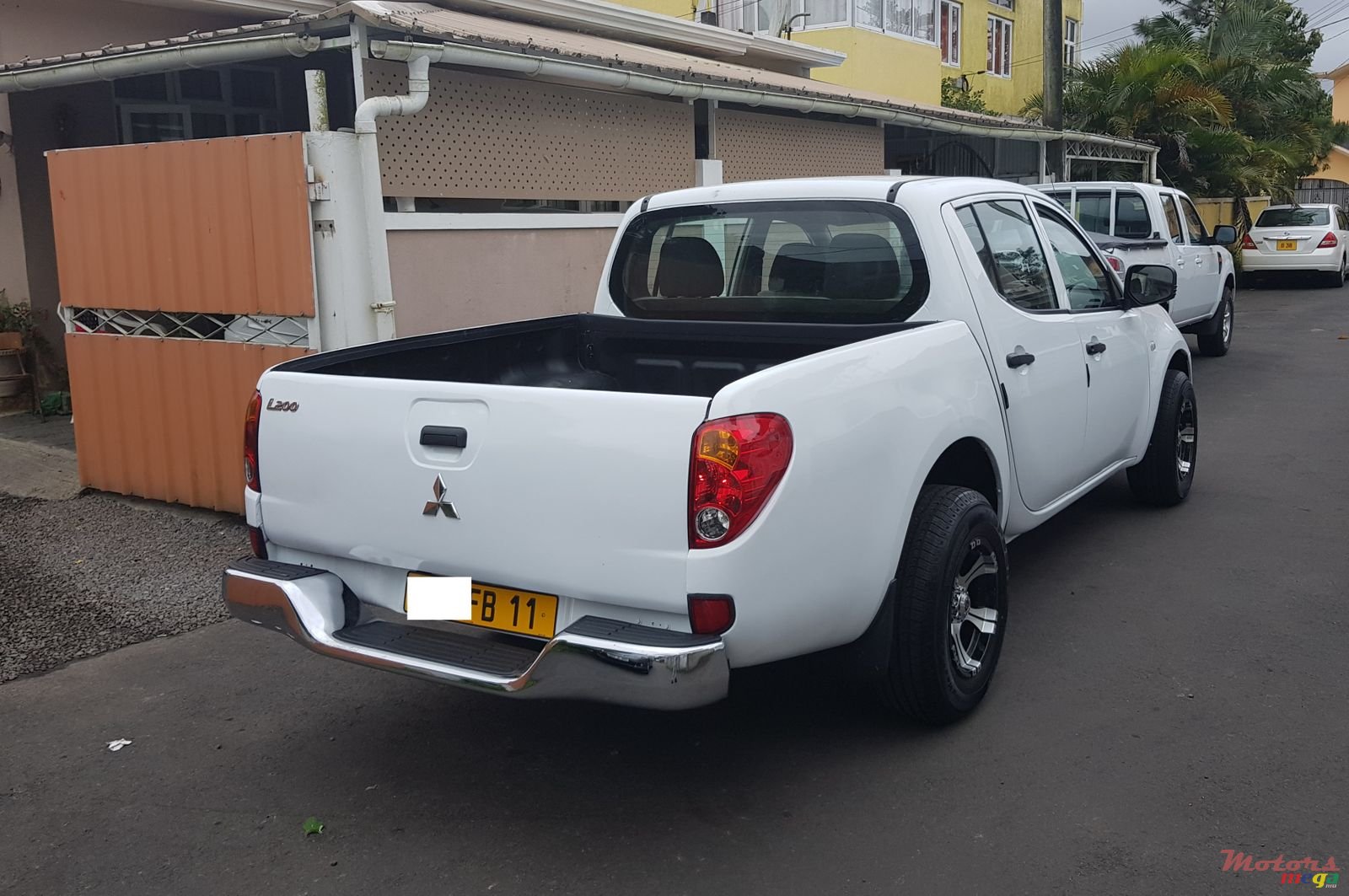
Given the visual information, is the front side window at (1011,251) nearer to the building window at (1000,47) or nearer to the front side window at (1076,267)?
the front side window at (1076,267)

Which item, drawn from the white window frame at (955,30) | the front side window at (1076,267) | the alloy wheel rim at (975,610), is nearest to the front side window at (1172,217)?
the front side window at (1076,267)

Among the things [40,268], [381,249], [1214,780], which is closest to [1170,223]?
[381,249]

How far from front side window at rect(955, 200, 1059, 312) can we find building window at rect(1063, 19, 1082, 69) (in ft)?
104

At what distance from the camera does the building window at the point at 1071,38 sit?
112 feet

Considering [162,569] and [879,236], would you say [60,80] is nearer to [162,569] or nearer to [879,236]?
[162,569]

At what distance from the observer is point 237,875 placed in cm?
321

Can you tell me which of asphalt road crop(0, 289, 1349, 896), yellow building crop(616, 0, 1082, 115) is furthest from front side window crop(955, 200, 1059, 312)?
yellow building crop(616, 0, 1082, 115)

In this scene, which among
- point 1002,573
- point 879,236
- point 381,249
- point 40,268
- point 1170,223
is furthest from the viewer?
point 1170,223

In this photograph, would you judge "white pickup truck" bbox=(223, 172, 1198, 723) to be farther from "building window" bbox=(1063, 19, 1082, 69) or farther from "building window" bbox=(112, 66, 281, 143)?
"building window" bbox=(1063, 19, 1082, 69)

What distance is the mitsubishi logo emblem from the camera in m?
3.34

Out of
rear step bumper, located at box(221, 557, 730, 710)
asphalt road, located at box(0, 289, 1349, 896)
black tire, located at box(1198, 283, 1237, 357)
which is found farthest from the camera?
black tire, located at box(1198, 283, 1237, 357)

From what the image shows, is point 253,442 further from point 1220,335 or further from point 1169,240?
point 1220,335

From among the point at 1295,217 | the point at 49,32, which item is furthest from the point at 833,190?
the point at 1295,217

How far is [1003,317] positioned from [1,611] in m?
4.60
